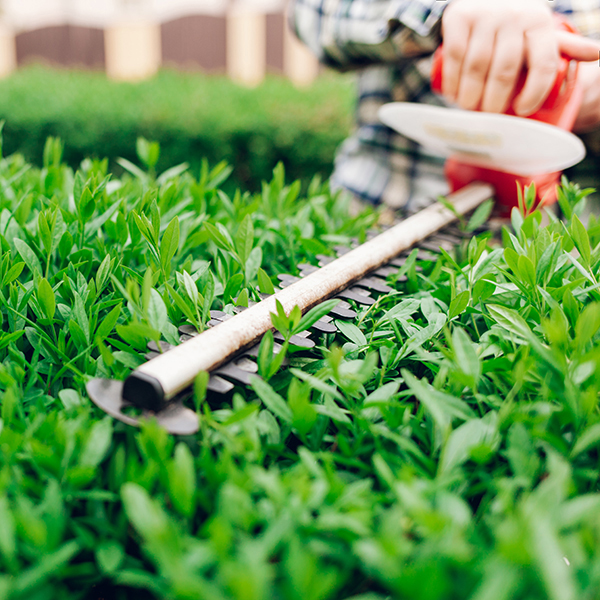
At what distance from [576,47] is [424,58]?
0.69m

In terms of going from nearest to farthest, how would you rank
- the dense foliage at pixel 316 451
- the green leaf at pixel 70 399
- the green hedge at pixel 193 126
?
the dense foliage at pixel 316 451 < the green leaf at pixel 70 399 < the green hedge at pixel 193 126

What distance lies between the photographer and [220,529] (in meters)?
0.46

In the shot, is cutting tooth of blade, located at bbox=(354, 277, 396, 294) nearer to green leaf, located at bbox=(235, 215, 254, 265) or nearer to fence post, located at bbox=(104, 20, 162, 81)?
green leaf, located at bbox=(235, 215, 254, 265)

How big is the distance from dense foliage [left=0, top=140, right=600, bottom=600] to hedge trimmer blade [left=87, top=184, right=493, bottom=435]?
0.03 m

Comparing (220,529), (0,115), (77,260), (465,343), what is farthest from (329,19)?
(0,115)

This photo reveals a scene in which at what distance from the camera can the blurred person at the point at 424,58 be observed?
4.14 feet

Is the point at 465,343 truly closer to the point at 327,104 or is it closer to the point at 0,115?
the point at 327,104

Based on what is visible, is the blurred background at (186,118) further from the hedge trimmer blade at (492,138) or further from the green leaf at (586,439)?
the green leaf at (586,439)

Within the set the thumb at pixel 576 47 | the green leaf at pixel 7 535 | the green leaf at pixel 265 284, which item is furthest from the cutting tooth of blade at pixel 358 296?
the thumb at pixel 576 47

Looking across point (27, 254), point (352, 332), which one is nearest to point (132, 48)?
point (27, 254)

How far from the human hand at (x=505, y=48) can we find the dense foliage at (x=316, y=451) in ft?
1.69

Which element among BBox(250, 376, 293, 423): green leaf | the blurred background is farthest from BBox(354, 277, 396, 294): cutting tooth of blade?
the blurred background

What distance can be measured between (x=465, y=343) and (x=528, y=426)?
13 centimetres

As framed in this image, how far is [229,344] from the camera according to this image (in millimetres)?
700
